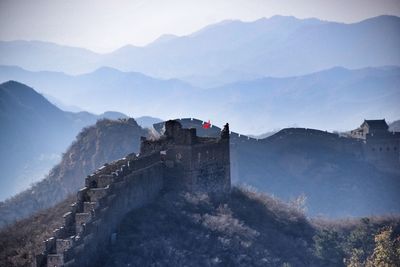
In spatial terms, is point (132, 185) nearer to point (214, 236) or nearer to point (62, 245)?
point (214, 236)

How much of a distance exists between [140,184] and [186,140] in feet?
17.8

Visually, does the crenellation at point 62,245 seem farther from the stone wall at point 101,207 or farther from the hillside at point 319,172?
the hillside at point 319,172

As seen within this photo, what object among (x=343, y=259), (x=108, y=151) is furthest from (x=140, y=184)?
(x=108, y=151)

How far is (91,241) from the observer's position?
49.3 meters

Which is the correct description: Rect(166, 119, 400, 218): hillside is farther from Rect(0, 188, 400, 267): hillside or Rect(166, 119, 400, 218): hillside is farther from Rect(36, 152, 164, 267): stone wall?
Rect(36, 152, 164, 267): stone wall

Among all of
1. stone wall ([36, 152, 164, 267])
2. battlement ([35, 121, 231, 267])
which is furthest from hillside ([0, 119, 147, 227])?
stone wall ([36, 152, 164, 267])

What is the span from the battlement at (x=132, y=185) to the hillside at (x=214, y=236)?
0.91 m

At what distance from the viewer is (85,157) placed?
112000 mm

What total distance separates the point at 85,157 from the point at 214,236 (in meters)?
55.6

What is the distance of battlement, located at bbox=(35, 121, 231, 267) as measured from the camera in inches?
1892

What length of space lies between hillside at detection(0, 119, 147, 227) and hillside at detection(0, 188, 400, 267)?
4072cm

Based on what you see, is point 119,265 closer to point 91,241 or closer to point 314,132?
point 91,241

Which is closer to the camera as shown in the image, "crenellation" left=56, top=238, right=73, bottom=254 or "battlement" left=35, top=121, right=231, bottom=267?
"crenellation" left=56, top=238, right=73, bottom=254

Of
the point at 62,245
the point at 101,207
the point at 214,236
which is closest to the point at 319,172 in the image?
the point at 214,236
